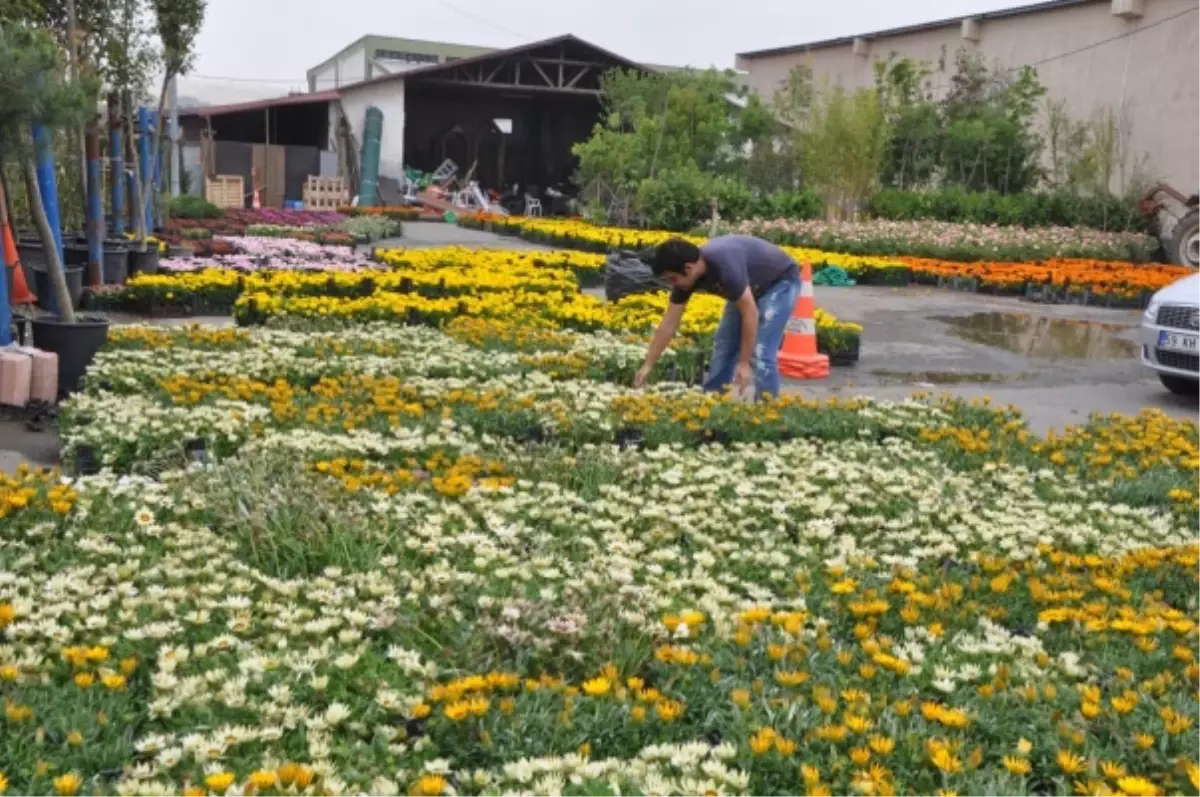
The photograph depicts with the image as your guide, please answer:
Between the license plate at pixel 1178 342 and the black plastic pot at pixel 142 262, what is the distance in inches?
386

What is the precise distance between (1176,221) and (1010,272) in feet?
25.0

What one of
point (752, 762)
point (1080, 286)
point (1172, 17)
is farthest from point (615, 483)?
point (1172, 17)

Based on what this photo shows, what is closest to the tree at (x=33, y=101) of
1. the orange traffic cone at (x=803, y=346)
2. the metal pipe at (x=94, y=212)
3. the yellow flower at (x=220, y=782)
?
the metal pipe at (x=94, y=212)

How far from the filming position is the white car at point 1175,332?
29.7ft

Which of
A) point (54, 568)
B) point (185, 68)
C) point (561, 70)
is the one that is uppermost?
point (561, 70)

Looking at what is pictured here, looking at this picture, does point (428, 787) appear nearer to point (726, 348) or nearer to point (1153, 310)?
point (726, 348)

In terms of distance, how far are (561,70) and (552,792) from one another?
34608 millimetres

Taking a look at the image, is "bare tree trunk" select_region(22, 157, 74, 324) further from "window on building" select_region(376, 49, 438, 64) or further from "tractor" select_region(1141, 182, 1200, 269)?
"window on building" select_region(376, 49, 438, 64)

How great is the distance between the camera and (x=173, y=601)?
11.6 feet

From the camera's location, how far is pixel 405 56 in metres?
50.4

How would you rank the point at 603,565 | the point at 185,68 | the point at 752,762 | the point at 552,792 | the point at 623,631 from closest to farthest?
the point at 552,792 < the point at 752,762 < the point at 623,631 < the point at 603,565 < the point at 185,68

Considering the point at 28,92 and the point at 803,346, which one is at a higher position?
the point at 28,92

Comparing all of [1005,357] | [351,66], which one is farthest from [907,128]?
[351,66]

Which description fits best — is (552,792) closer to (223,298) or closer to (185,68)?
(223,298)
